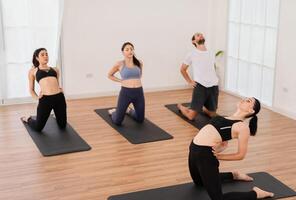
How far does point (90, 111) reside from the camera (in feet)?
20.7

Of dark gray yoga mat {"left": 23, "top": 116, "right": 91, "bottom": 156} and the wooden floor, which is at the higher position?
dark gray yoga mat {"left": 23, "top": 116, "right": 91, "bottom": 156}

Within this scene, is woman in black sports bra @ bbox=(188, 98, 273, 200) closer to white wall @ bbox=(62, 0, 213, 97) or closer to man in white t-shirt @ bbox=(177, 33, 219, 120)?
man in white t-shirt @ bbox=(177, 33, 219, 120)

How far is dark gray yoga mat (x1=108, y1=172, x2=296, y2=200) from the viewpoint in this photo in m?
3.88

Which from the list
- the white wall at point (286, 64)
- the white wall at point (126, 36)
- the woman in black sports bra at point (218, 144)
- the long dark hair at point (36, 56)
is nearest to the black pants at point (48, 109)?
the long dark hair at point (36, 56)

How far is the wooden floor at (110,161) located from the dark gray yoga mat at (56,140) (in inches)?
2.9

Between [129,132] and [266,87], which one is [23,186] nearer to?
[129,132]

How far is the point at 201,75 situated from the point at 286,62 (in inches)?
46.7

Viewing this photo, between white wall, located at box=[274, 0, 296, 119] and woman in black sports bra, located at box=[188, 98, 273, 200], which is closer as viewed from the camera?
woman in black sports bra, located at box=[188, 98, 273, 200]

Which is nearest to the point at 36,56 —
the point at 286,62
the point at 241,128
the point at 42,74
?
the point at 42,74

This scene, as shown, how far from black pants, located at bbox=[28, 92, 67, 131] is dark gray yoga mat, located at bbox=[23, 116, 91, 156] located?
0.09 meters

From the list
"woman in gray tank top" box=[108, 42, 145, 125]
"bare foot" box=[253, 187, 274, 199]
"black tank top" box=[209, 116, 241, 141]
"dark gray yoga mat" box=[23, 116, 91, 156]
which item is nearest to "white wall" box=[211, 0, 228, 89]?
"woman in gray tank top" box=[108, 42, 145, 125]

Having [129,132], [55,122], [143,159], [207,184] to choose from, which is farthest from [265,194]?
[55,122]

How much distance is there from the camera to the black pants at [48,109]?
526 cm

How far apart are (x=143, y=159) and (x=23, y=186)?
1197 mm
